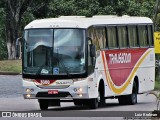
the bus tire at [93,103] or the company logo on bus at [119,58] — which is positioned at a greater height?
the company logo on bus at [119,58]

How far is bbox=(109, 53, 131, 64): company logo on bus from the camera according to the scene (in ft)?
93.7

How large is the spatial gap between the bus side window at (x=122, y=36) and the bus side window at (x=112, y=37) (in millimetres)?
357

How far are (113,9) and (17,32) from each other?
748 cm

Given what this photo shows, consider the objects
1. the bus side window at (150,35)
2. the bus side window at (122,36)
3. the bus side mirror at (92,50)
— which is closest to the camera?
the bus side mirror at (92,50)

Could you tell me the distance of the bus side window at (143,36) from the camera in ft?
102

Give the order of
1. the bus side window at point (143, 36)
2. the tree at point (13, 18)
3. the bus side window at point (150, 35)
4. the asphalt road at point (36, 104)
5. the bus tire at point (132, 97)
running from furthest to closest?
the tree at point (13, 18), the bus side window at point (150, 35), the bus side window at point (143, 36), the bus tire at point (132, 97), the asphalt road at point (36, 104)

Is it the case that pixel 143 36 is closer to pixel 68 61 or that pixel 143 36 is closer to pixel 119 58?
pixel 119 58

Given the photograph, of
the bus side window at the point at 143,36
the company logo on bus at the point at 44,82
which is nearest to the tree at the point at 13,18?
the bus side window at the point at 143,36

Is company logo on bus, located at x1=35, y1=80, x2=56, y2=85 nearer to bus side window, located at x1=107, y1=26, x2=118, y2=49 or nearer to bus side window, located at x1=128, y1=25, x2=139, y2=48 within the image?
bus side window, located at x1=107, y1=26, x2=118, y2=49

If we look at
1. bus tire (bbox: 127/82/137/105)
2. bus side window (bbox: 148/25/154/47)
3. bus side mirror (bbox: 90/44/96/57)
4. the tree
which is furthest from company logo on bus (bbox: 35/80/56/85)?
the tree

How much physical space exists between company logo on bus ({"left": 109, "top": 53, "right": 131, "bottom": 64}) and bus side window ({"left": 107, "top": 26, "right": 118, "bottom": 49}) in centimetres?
32

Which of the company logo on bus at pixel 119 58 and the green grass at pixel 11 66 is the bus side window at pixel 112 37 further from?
the green grass at pixel 11 66

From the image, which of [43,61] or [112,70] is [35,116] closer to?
[43,61]

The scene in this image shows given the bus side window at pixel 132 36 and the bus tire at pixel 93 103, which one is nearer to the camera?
the bus tire at pixel 93 103
